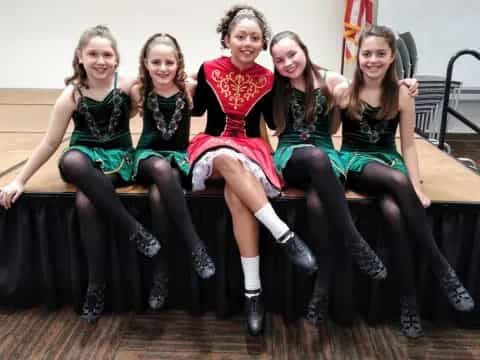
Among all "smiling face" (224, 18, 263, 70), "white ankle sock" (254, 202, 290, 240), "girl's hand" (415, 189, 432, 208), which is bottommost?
"white ankle sock" (254, 202, 290, 240)

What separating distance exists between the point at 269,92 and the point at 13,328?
1302 millimetres

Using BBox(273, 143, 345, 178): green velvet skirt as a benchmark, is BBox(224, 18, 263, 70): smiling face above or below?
above

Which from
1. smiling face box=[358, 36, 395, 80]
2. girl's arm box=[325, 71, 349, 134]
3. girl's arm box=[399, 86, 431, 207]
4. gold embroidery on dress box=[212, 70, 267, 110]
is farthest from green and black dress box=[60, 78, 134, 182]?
girl's arm box=[399, 86, 431, 207]

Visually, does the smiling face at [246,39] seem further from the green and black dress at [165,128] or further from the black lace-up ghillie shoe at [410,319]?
the black lace-up ghillie shoe at [410,319]

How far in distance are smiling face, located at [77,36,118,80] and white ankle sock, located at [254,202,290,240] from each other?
0.77 metres

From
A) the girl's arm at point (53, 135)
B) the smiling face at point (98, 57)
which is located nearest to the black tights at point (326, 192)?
the smiling face at point (98, 57)

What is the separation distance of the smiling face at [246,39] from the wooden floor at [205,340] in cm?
100

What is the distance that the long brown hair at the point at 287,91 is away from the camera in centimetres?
166

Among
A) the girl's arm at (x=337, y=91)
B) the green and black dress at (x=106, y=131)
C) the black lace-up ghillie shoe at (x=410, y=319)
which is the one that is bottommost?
the black lace-up ghillie shoe at (x=410, y=319)

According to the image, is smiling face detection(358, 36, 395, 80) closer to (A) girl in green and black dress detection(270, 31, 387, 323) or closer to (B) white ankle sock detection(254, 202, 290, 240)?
(A) girl in green and black dress detection(270, 31, 387, 323)

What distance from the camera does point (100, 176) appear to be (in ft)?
5.01

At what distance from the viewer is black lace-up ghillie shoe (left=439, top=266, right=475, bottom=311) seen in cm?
→ 142

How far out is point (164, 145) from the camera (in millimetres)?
1731

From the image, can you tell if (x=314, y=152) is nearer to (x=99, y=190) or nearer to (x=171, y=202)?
(x=171, y=202)
